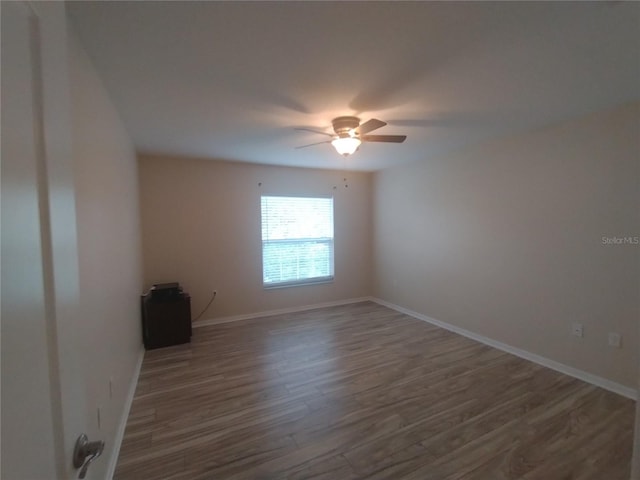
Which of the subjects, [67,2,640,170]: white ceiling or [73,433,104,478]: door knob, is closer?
[73,433,104,478]: door knob

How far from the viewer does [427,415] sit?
217 cm

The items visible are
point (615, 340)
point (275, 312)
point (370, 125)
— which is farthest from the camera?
point (275, 312)

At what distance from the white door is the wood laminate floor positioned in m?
1.55

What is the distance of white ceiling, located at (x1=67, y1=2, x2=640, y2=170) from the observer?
1340 mm

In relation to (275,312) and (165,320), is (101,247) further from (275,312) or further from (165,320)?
(275,312)

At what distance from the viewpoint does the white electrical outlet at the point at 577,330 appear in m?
2.67

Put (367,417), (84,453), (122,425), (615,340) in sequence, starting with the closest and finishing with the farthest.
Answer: (84,453)
(122,425)
(367,417)
(615,340)

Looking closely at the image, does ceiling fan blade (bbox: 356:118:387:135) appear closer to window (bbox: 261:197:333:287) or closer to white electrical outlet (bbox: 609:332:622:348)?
window (bbox: 261:197:333:287)

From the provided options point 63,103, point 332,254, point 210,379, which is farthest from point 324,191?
point 63,103

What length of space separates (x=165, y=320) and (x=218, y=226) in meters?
1.45

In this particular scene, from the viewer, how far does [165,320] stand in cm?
346

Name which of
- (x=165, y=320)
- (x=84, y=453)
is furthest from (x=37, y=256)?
(x=165, y=320)

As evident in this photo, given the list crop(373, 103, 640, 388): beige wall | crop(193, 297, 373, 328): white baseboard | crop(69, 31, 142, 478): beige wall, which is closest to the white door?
crop(69, 31, 142, 478): beige wall

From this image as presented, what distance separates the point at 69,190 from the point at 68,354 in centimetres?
38
